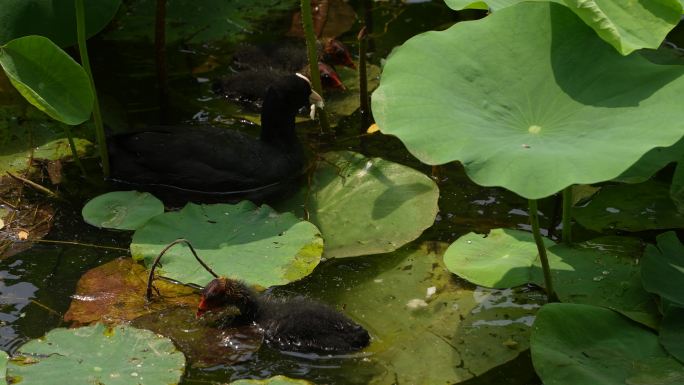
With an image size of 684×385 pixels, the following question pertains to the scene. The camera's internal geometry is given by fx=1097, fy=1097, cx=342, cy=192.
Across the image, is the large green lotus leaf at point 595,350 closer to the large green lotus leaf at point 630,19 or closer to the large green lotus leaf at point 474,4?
the large green lotus leaf at point 630,19

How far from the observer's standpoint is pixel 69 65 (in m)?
4.62

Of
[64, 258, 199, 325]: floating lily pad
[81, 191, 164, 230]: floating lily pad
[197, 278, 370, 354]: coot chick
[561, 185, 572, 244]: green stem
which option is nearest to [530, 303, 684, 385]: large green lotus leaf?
[561, 185, 572, 244]: green stem

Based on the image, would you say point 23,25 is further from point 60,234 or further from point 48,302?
point 48,302

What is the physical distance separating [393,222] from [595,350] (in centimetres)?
124

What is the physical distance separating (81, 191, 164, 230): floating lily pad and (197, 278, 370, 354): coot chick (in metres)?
0.77

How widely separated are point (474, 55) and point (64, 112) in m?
1.78

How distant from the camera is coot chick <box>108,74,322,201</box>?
5.29 m

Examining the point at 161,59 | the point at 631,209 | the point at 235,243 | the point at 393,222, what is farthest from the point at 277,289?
the point at 161,59

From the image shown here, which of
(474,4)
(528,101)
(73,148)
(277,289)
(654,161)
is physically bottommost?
(277,289)

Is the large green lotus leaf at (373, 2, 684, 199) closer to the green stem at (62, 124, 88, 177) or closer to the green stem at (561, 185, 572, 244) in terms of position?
the green stem at (561, 185, 572, 244)

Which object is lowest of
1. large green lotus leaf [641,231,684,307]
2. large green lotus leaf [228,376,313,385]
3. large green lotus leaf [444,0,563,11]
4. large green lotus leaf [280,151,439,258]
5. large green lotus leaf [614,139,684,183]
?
large green lotus leaf [280,151,439,258]

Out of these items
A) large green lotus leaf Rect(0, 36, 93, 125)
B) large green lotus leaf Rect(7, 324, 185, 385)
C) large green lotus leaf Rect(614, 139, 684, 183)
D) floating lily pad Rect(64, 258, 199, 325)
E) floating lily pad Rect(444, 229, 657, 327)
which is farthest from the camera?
large green lotus leaf Rect(0, 36, 93, 125)

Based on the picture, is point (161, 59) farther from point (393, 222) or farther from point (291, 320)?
point (291, 320)

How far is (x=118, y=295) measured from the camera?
4.40m
